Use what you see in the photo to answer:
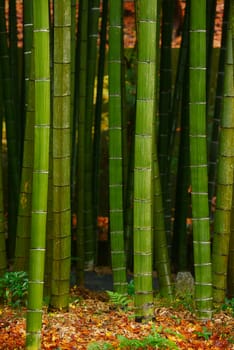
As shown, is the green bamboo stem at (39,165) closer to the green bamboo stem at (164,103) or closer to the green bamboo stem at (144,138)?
the green bamboo stem at (144,138)

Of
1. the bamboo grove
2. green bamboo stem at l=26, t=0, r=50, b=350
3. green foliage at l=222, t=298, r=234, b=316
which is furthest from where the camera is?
green foliage at l=222, t=298, r=234, b=316

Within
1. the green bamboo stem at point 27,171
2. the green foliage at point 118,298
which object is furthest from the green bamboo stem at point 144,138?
the green bamboo stem at point 27,171

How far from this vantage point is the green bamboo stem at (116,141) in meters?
3.58

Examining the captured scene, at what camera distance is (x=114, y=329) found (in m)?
3.46

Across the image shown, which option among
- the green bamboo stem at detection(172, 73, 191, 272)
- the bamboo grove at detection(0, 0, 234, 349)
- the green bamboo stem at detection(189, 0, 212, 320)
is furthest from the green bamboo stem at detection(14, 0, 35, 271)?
the green bamboo stem at detection(172, 73, 191, 272)

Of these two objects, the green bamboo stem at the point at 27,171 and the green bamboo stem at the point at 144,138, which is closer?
the green bamboo stem at the point at 144,138

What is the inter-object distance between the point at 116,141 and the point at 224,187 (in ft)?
1.89

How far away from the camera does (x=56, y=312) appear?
3.61m

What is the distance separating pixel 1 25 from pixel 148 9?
5.03ft

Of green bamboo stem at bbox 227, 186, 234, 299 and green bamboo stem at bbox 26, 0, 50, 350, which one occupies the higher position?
green bamboo stem at bbox 26, 0, 50, 350

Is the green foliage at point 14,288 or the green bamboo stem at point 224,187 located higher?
the green bamboo stem at point 224,187

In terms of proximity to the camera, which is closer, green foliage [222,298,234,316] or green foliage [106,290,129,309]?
green foliage [106,290,129,309]

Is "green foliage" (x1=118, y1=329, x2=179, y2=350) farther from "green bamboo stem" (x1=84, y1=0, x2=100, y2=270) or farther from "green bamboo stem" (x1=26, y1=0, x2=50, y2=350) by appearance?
"green bamboo stem" (x1=84, y1=0, x2=100, y2=270)

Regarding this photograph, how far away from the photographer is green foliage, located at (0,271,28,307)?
12.1 feet
